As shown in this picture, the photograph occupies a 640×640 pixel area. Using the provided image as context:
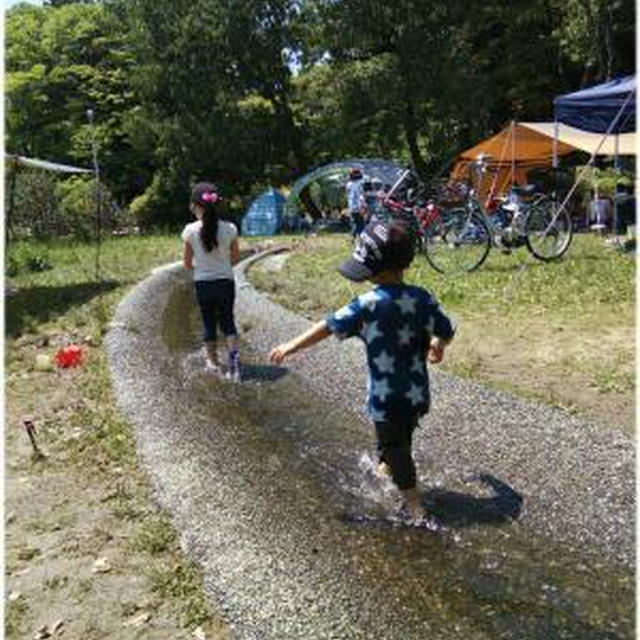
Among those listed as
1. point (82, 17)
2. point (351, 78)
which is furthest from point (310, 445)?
point (82, 17)

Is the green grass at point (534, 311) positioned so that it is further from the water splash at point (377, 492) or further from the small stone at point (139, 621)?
the small stone at point (139, 621)

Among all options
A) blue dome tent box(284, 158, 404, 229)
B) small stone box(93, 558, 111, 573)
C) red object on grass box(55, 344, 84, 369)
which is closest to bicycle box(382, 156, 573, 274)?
red object on grass box(55, 344, 84, 369)

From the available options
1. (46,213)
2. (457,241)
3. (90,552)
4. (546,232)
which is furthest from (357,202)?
(46,213)

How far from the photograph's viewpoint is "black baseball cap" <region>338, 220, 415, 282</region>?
4.84 m

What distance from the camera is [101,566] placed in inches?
196

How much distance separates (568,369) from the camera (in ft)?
25.6

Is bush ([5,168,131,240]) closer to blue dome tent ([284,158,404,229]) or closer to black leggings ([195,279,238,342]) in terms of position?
blue dome tent ([284,158,404,229])

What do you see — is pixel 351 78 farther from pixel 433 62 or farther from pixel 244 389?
pixel 244 389

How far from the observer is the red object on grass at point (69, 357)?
10.2 metres

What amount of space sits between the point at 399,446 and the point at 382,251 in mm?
1095

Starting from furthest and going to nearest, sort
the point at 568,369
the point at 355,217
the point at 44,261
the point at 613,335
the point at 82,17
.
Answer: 1. the point at 82,17
2. the point at 44,261
3. the point at 355,217
4. the point at 613,335
5. the point at 568,369

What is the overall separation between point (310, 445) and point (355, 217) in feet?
41.4

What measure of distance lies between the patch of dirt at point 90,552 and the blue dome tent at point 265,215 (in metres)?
24.4

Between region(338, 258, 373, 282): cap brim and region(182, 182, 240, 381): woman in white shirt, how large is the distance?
11.4 ft
